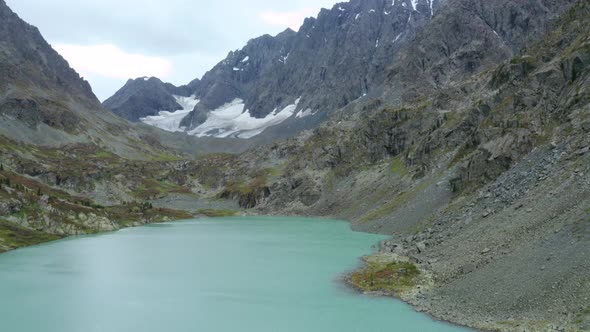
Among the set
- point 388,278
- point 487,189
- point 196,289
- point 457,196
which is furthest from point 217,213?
point 388,278

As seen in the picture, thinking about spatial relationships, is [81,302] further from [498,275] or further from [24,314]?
[498,275]

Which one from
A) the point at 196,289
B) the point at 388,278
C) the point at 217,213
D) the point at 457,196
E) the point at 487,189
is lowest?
the point at 196,289

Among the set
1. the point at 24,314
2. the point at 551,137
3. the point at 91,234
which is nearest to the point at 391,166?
the point at 551,137

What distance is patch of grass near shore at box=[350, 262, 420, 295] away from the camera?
4362 cm

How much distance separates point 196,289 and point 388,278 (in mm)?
18010

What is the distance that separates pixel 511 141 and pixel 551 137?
32.5ft

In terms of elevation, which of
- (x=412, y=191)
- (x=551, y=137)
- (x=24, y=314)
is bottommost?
(x=24, y=314)

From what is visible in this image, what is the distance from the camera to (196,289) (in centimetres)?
4688

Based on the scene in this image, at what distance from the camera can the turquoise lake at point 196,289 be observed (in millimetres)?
35812

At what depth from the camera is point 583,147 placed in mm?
50625


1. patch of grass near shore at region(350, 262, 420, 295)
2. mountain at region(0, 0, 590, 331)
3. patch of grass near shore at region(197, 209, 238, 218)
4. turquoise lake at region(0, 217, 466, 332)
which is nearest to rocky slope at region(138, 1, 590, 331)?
mountain at region(0, 0, 590, 331)

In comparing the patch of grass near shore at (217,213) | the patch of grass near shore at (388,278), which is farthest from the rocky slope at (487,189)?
the patch of grass near shore at (217,213)

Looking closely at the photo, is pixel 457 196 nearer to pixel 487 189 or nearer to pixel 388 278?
pixel 487 189

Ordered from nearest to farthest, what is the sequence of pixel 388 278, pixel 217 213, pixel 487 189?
pixel 388 278 < pixel 487 189 < pixel 217 213
